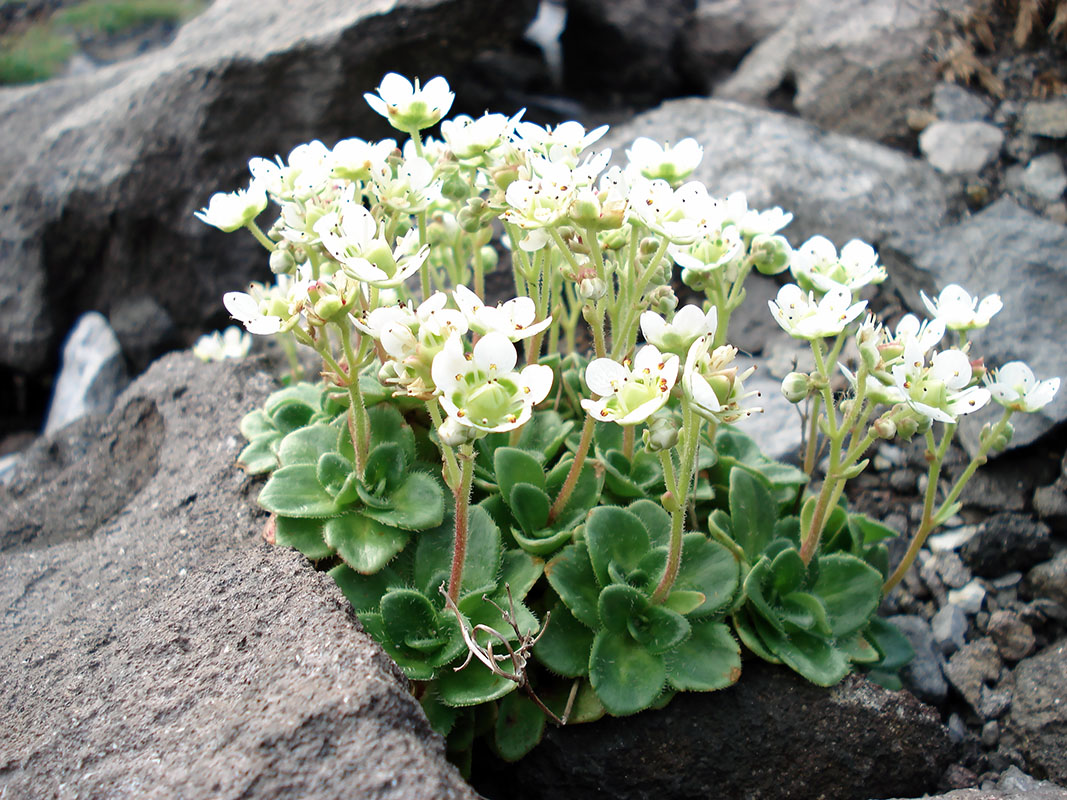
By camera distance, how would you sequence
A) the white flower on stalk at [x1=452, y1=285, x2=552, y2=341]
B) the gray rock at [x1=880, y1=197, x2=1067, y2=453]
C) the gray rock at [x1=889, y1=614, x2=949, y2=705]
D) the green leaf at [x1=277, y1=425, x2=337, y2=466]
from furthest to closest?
the gray rock at [x1=880, y1=197, x2=1067, y2=453] → the gray rock at [x1=889, y1=614, x2=949, y2=705] → the green leaf at [x1=277, y1=425, x2=337, y2=466] → the white flower on stalk at [x1=452, y1=285, x2=552, y2=341]

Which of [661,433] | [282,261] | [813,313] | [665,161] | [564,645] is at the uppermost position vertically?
[282,261]

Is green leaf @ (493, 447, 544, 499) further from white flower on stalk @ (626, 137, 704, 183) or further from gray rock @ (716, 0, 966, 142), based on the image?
gray rock @ (716, 0, 966, 142)

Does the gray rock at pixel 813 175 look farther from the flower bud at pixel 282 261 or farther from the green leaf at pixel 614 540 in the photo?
the flower bud at pixel 282 261

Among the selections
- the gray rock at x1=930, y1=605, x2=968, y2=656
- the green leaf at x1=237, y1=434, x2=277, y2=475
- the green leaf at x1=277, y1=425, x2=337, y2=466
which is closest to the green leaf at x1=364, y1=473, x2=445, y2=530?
the green leaf at x1=277, y1=425, x2=337, y2=466

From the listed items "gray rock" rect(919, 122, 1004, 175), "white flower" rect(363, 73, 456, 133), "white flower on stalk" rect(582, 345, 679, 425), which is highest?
"white flower" rect(363, 73, 456, 133)

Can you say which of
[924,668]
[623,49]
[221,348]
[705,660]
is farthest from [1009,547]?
[623,49]

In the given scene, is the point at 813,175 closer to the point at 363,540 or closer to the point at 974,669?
the point at 974,669

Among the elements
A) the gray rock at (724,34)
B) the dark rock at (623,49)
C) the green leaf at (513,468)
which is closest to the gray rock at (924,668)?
the green leaf at (513,468)
